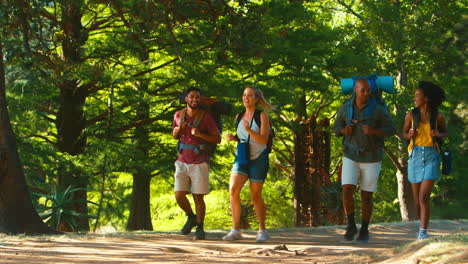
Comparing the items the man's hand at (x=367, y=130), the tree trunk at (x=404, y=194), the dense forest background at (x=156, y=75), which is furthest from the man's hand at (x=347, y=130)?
the tree trunk at (x=404, y=194)

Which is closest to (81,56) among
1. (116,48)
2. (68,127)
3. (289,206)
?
(116,48)

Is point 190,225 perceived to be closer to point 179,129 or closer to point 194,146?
point 194,146

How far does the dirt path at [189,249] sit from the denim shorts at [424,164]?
102 cm

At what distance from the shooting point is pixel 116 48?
1931cm

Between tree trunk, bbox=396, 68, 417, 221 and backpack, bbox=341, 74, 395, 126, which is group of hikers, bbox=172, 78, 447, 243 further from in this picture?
tree trunk, bbox=396, 68, 417, 221

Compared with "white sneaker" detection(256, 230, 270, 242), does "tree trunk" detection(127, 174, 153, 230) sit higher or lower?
higher

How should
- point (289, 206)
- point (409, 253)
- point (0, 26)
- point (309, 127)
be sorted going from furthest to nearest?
1. point (289, 206)
2. point (309, 127)
3. point (0, 26)
4. point (409, 253)

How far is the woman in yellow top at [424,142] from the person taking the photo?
9625 mm

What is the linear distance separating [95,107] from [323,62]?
6533 mm

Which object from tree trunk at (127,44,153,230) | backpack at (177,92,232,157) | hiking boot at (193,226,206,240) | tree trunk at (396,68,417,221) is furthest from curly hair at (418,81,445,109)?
tree trunk at (396,68,417,221)

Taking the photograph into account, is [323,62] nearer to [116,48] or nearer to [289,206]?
[116,48]

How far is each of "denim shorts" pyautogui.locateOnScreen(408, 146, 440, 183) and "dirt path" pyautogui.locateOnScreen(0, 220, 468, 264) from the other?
1.02 m

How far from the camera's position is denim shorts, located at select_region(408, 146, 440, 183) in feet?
31.5

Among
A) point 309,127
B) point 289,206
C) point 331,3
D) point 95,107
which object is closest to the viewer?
point 95,107
